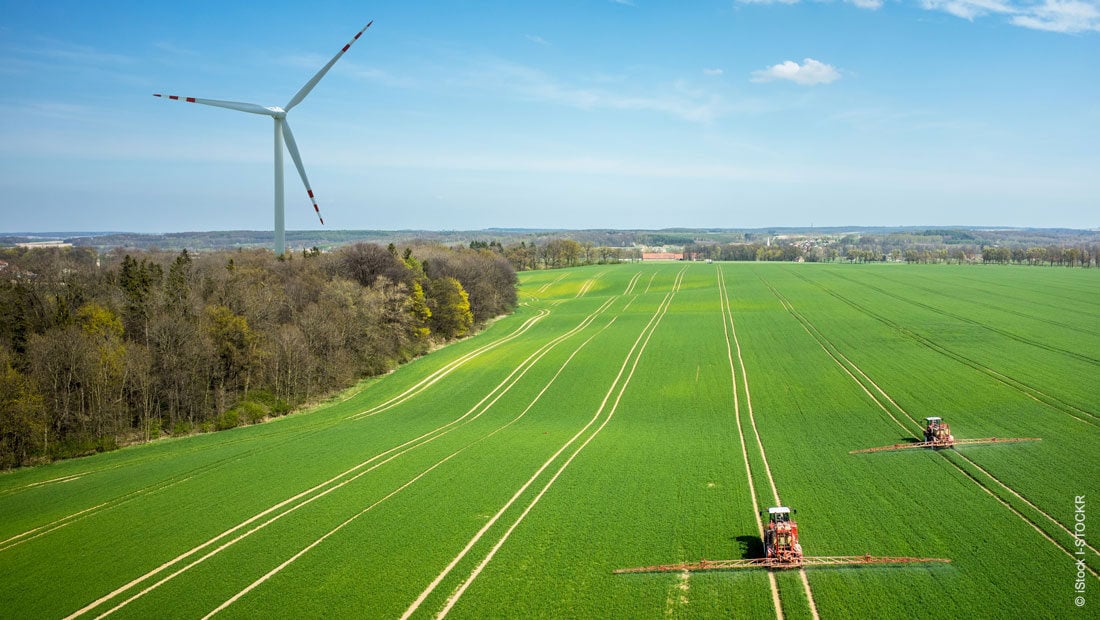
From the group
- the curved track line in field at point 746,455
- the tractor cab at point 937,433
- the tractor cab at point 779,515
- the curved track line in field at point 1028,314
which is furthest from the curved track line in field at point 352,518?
the curved track line in field at point 1028,314

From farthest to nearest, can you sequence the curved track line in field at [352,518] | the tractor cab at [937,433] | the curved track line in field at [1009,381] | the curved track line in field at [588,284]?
the curved track line in field at [588,284]
the curved track line in field at [1009,381]
the tractor cab at [937,433]
the curved track line in field at [352,518]

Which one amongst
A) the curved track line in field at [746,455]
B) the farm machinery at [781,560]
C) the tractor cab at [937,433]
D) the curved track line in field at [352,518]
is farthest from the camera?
the tractor cab at [937,433]

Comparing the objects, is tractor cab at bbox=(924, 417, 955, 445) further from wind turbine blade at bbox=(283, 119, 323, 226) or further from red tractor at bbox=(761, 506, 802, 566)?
wind turbine blade at bbox=(283, 119, 323, 226)

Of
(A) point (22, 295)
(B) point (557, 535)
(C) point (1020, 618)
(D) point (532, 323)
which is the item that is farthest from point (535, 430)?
(D) point (532, 323)

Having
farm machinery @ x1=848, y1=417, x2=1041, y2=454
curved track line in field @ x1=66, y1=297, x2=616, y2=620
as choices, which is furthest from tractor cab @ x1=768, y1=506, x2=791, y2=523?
curved track line in field @ x1=66, y1=297, x2=616, y2=620

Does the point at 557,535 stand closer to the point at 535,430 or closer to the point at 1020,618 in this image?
the point at 1020,618

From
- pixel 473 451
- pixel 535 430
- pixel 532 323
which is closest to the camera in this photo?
pixel 473 451

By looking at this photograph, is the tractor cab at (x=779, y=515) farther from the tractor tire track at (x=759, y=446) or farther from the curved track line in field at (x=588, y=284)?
the curved track line in field at (x=588, y=284)
